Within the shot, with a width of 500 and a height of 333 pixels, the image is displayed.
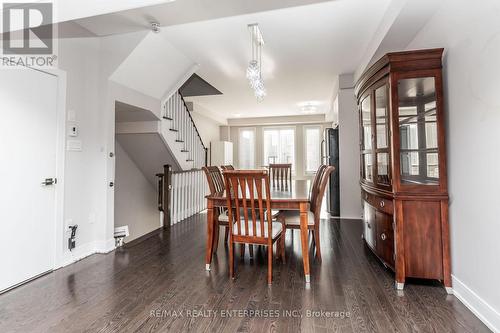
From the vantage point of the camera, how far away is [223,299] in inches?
79.1

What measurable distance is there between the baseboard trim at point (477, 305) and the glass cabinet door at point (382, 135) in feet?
3.09

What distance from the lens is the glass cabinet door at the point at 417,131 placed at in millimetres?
2191

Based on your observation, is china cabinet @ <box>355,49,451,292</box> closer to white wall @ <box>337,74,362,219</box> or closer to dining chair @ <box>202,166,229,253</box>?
dining chair @ <box>202,166,229,253</box>

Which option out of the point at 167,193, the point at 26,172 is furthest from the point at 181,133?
the point at 26,172

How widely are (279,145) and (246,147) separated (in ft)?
3.99

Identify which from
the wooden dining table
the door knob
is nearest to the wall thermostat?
the door knob

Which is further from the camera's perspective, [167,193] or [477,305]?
[167,193]

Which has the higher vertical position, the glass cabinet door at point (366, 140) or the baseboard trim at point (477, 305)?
the glass cabinet door at point (366, 140)

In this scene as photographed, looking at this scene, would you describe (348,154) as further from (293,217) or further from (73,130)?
(73,130)

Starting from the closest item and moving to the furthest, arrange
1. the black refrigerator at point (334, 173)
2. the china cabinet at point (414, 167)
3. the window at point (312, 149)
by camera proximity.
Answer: the china cabinet at point (414, 167), the black refrigerator at point (334, 173), the window at point (312, 149)

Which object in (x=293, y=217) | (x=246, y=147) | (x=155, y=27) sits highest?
(x=155, y=27)

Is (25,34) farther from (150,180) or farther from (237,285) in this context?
(150,180)

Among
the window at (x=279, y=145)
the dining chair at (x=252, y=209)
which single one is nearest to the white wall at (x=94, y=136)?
the dining chair at (x=252, y=209)

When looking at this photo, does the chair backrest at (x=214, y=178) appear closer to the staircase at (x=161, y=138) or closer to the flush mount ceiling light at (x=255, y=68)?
the flush mount ceiling light at (x=255, y=68)
